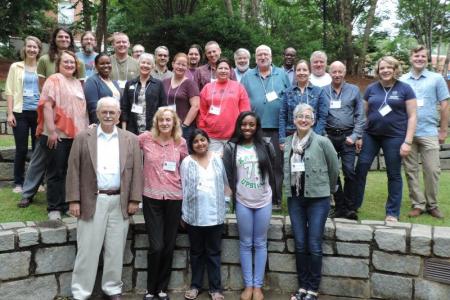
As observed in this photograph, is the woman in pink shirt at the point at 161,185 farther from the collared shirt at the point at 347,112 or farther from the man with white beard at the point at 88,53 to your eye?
the man with white beard at the point at 88,53

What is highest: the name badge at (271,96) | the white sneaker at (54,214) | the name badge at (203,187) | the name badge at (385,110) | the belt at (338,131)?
the name badge at (271,96)

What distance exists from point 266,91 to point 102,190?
2.18 m

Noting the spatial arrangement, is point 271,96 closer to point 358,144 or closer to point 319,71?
point 319,71

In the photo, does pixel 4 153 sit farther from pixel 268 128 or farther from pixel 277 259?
pixel 277 259

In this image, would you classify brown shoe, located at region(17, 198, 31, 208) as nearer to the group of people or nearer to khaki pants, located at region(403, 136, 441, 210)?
the group of people

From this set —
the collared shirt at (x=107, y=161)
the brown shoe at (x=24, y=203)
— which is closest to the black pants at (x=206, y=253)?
the collared shirt at (x=107, y=161)

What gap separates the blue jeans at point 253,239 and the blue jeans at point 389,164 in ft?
4.10

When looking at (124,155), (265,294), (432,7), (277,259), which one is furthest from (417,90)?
(432,7)

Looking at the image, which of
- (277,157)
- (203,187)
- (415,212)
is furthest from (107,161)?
(415,212)

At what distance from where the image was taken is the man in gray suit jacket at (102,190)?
13.0 ft

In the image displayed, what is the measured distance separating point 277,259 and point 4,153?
147 inches

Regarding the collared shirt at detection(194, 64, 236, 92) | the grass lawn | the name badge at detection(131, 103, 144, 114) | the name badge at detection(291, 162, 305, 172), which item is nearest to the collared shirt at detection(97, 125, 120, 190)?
the name badge at detection(131, 103, 144, 114)

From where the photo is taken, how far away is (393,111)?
4.73 meters

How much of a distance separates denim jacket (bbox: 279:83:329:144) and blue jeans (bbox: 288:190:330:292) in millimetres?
930
